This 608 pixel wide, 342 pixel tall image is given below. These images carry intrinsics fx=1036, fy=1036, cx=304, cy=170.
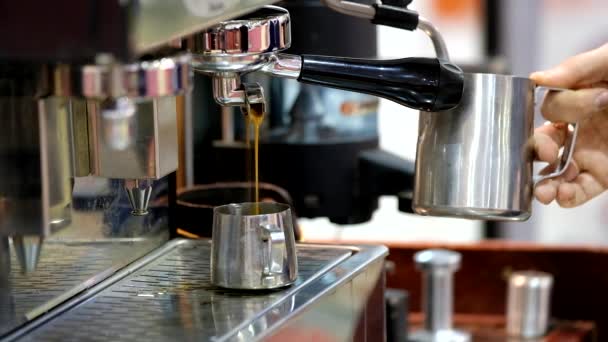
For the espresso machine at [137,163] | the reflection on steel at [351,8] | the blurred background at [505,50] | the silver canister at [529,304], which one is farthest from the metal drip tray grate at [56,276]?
the blurred background at [505,50]

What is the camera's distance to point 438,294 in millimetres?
1147

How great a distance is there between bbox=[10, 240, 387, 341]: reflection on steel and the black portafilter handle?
13cm

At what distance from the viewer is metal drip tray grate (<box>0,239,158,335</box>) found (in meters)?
0.65

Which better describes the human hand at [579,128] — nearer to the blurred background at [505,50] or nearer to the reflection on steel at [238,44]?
the reflection on steel at [238,44]

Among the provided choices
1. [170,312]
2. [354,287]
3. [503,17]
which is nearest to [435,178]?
[354,287]

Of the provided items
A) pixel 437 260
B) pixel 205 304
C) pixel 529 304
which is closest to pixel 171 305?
pixel 205 304

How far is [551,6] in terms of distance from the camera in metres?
2.56

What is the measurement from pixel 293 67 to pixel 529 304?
1.92ft

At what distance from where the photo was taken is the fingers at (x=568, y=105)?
862 millimetres

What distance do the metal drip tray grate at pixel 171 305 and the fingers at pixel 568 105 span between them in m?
0.21

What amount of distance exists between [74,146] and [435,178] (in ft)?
0.93

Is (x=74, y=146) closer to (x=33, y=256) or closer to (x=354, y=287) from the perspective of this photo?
(x=33, y=256)

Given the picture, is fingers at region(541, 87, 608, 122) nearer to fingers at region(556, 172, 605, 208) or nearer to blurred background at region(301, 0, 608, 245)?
fingers at region(556, 172, 605, 208)

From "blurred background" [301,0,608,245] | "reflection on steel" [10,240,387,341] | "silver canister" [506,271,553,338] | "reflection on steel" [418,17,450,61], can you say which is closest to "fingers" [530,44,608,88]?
"reflection on steel" [418,17,450,61]
